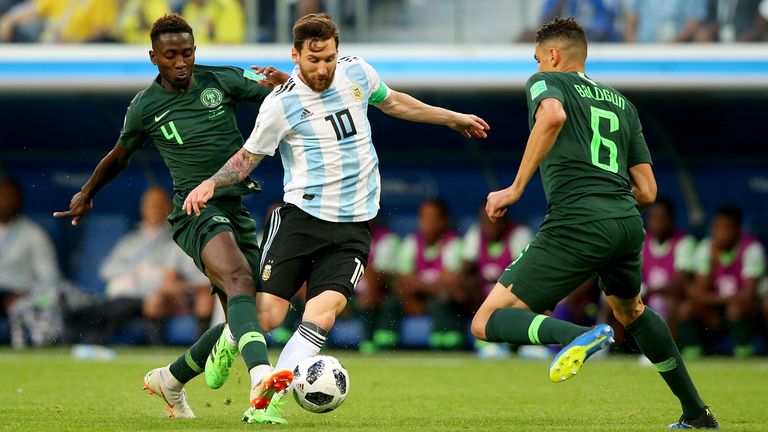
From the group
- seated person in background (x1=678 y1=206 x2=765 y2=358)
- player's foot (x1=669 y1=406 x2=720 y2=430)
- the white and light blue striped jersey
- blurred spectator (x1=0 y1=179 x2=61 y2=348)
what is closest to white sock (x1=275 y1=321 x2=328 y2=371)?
the white and light blue striped jersey

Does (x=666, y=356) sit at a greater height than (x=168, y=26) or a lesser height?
lesser

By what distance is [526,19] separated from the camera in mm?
13930

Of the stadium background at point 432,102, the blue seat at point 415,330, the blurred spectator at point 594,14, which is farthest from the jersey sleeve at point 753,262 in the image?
the blue seat at point 415,330

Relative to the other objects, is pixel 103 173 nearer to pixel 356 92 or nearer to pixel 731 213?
pixel 356 92

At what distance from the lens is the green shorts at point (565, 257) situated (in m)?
6.53

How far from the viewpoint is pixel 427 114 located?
24.9ft

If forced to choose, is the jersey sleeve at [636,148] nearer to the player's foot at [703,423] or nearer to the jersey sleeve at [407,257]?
the player's foot at [703,423]

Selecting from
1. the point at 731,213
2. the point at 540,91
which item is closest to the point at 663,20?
the point at 731,213

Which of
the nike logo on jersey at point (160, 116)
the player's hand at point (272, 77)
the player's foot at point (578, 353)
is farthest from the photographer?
the player's hand at point (272, 77)

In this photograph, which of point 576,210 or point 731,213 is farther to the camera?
point 731,213

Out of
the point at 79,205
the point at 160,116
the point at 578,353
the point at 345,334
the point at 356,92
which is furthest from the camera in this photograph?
the point at 345,334

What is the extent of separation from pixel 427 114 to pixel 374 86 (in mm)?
395

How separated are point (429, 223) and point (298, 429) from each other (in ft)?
25.7

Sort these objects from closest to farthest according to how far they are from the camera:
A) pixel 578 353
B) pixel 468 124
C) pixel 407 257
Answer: pixel 578 353 → pixel 468 124 → pixel 407 257
